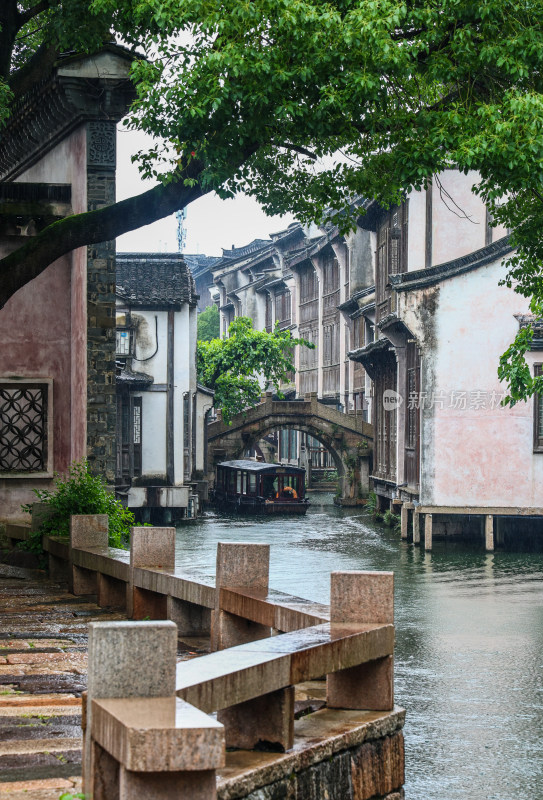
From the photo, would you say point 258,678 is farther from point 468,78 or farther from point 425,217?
point 425,217

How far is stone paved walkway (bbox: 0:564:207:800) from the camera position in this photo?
5.35m

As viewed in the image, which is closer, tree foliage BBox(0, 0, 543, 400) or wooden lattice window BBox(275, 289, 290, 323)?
tree foliage BBox(0, 0, 543, 400)

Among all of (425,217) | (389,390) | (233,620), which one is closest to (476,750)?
(233,620)

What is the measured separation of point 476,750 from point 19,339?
25.3 ft

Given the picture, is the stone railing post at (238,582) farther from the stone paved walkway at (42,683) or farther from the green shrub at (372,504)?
the green shrub at (372,504)

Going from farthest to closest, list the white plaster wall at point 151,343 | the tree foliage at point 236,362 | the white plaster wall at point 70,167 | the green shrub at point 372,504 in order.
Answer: the tree foliage at point 236,362
the green shrub at point 372,504
the white plaster wall at point 151,343
the white plaster wall at point 70,167

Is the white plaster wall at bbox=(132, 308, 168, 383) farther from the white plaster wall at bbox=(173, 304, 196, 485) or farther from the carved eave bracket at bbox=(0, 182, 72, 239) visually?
the carved eave bracket at bbox=(0, 182, 72, 239)

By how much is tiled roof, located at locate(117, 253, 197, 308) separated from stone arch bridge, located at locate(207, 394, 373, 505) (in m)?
8.05

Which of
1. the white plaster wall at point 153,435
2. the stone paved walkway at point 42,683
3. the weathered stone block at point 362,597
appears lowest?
the stone paved walkway at point 42,683

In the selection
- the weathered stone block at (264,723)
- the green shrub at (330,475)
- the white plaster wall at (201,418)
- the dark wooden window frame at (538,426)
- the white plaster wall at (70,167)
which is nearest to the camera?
the weathered stone block at (264,723)

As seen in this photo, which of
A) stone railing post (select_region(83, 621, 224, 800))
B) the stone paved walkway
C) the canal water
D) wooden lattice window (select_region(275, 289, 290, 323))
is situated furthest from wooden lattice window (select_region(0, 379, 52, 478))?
wooden lattice window (select_region(275, 289, 290, 323))

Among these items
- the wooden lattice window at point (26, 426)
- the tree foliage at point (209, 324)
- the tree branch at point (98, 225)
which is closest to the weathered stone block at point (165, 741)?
the tree branch at point (98, 225)

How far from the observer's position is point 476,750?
11.1m

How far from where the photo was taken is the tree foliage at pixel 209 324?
7331 cm
